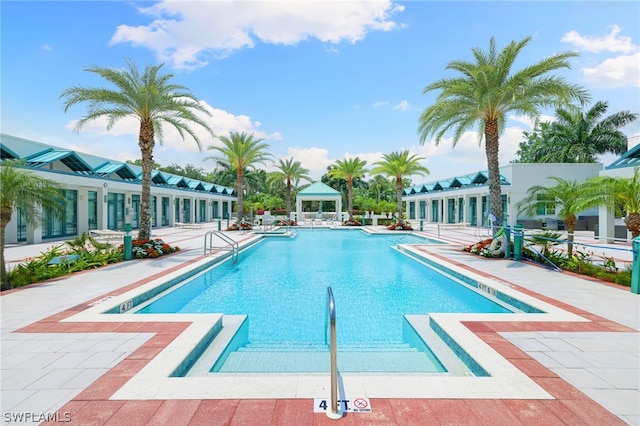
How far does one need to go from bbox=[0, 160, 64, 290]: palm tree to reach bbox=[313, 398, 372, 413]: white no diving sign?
7617 mm

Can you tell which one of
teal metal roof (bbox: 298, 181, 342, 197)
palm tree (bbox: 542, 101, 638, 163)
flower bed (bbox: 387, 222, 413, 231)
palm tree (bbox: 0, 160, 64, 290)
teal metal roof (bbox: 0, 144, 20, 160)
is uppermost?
palm tree (bbox: 542, 101, 638, 163)

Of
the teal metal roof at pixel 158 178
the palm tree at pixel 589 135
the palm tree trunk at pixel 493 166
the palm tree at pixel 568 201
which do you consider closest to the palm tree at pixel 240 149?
the teal metal roof at pixel 158 178

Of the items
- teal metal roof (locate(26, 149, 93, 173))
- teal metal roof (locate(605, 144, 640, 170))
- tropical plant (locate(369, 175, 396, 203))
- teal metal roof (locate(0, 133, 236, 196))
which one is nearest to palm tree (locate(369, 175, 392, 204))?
tropical plant (locate(369, 175, 396, 203))

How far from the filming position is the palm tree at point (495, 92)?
450 inches

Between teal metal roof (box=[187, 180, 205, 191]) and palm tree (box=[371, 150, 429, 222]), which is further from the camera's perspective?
teal metal roof (box=[187, 180, 205, 191])

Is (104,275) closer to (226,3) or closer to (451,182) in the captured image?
(226,3)

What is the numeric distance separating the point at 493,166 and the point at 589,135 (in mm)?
30174

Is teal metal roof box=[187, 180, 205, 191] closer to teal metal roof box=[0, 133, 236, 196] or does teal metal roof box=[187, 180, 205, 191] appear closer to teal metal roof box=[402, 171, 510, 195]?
teal metal roof box=[0, 133, 236, 196]

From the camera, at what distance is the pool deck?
2.75 m

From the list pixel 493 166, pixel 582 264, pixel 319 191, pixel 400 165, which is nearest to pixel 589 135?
pixel 400 165

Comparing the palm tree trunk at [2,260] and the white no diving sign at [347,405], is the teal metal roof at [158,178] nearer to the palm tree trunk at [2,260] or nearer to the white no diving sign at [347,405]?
the palm tree trunk at [2,260]

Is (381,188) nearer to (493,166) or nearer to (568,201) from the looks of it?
(493,166)

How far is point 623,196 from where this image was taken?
30.1 feet

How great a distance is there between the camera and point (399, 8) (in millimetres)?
9758
